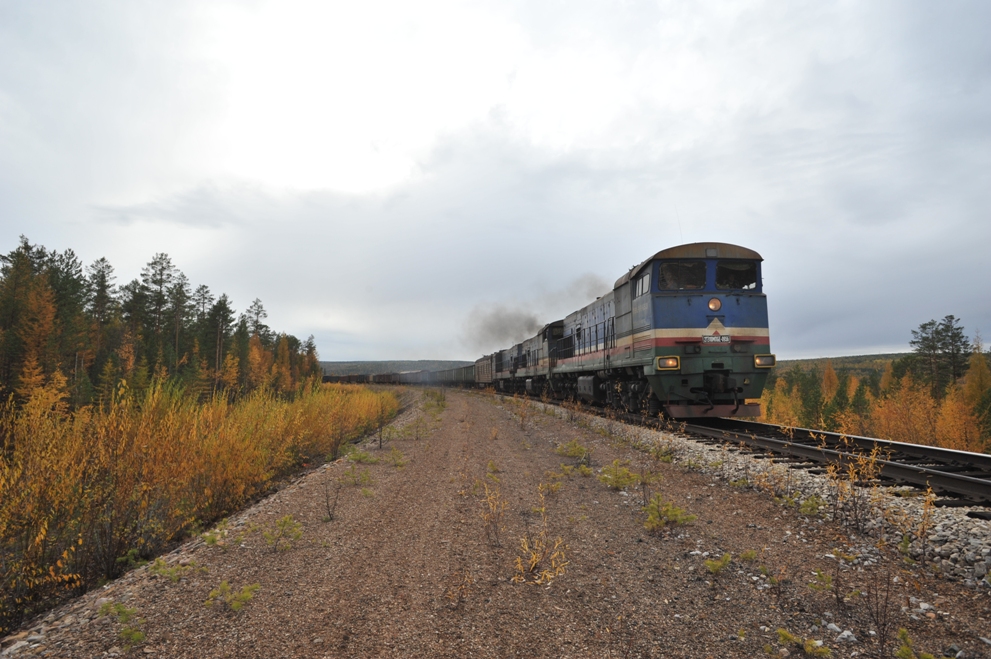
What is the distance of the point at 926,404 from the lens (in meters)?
30.6

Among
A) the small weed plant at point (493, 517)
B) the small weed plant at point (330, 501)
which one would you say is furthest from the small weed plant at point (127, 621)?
the small weed plant at point (493, 517)

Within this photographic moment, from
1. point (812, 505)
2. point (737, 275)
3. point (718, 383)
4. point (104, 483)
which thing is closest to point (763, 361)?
point (718, 383)

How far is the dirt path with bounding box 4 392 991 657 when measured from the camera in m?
3.18

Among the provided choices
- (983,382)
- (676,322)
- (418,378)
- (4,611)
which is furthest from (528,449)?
(418,378)

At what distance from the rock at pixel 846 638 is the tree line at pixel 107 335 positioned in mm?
26846

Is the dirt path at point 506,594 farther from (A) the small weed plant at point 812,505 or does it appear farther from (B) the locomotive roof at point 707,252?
(B) the locomotive roof at point 707,252

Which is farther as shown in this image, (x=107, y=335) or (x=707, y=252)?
(x=107, y=335)

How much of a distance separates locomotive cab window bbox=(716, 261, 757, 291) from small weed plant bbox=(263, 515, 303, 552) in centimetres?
1100

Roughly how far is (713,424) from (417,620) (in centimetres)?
1135

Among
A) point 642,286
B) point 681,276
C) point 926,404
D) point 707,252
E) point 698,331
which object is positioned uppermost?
point 707,252

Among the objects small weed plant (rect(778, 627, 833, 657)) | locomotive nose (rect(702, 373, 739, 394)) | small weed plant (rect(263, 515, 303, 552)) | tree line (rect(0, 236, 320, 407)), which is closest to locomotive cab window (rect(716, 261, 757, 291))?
locomotive nose (rect(702, 373, 739, 394))

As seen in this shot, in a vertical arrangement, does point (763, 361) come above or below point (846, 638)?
above

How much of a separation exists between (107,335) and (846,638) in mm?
64363

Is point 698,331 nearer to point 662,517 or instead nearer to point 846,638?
point 662,517
